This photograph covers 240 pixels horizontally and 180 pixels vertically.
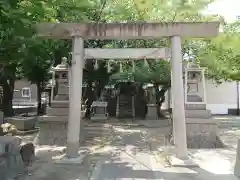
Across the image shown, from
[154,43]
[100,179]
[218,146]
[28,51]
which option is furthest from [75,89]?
[154,43]

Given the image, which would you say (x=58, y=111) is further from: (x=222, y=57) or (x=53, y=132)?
(x=222, y=57)

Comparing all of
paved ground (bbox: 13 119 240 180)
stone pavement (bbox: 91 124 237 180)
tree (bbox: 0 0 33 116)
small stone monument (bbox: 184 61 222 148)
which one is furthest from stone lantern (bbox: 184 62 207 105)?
tree (bbox: 0 0 33 116)

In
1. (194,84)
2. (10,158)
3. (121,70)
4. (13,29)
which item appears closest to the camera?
(13,29)

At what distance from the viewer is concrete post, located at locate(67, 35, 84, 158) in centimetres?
1071

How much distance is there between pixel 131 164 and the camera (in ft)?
34.6

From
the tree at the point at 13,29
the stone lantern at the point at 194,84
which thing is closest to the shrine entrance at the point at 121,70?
the tree at the point at 13,29

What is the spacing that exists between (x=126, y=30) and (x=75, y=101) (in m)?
2.71

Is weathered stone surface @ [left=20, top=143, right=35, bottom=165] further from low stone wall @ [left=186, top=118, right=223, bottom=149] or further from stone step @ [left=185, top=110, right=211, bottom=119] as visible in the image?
stone step @ [left=185, top=110, right=211, bottom=119]

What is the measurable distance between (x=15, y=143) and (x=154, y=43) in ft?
47.5

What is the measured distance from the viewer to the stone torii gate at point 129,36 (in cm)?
1059

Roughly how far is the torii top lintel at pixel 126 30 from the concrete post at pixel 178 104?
35 cm

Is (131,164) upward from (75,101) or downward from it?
downward

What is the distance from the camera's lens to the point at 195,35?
10.7 metres

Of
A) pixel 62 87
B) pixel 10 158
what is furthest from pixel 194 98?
pixel 10 158
